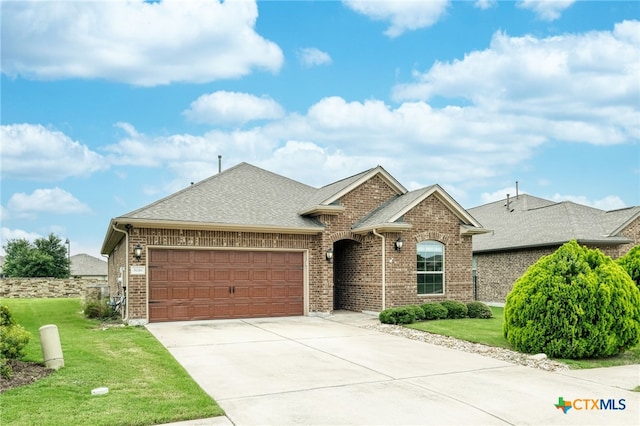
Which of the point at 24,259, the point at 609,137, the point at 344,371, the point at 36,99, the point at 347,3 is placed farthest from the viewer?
the point at 24,259

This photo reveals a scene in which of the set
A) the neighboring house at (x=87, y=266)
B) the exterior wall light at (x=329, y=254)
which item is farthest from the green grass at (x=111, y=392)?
the neighboring house at (x=87, y=266)

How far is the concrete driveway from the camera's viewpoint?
6430 millimetres

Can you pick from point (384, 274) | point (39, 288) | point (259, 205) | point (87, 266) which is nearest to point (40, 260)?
point (87, 266)

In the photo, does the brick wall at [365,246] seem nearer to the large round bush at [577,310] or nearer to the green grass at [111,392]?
the green grass at [111,392]

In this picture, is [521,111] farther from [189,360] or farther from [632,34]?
[189,360]

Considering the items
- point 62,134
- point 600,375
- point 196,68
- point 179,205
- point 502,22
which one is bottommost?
point 600,375

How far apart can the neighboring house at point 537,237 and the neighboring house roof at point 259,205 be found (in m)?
5.21

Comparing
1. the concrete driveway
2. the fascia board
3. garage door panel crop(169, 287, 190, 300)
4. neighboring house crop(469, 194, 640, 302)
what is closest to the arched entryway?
the fascia board

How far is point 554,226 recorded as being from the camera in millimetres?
22969

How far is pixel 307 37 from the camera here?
1611 centimetres

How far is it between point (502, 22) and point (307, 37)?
5.82 meters

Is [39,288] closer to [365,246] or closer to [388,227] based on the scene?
[365,246]

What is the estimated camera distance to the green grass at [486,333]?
10.2 metres

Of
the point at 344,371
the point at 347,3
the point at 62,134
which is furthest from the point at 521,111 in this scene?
the point at 62,134
